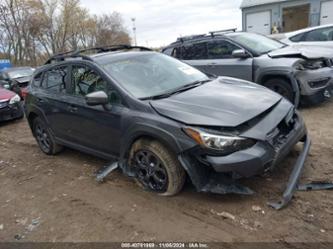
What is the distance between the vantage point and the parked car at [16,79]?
481 inches

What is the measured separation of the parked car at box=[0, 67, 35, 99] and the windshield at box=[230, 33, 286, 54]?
832 centimetres

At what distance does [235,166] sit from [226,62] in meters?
4.56

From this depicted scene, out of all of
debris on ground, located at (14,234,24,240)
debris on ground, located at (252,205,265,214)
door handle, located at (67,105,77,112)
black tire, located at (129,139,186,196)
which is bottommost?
debris on ground, located at (14,234,24,240)

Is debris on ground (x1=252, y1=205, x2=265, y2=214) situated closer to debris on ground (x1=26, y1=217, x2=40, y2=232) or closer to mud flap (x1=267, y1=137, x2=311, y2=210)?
mud flap (x1=267, y1=137, x2=311, y2=210)

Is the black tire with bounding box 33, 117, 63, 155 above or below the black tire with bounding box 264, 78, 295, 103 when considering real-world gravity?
below

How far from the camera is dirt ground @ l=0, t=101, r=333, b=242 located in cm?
311

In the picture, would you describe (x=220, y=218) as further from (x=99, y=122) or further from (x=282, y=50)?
(x=282, y=50)

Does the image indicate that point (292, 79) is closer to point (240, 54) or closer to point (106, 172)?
point (240, 54)

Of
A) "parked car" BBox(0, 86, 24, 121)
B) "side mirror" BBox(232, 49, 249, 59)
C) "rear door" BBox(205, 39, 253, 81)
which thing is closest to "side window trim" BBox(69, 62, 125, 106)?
"side mirror" BBox(232, 49, 249, 59)

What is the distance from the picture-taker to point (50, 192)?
4422 mm

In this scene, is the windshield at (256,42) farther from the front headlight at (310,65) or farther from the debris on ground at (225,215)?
the debris on ground at (225,215)

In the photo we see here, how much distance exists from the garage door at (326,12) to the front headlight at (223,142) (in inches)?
989

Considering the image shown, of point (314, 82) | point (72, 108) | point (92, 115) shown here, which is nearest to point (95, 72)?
point (92, 115)

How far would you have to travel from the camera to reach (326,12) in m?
24.7
